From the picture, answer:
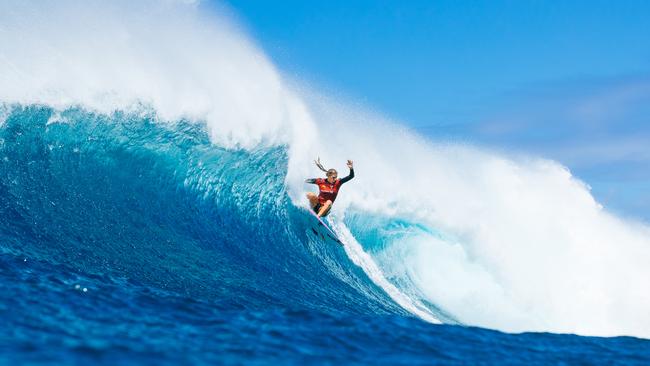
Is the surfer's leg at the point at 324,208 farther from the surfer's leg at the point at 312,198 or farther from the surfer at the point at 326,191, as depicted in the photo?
the surfer's leg at the point at 312,198

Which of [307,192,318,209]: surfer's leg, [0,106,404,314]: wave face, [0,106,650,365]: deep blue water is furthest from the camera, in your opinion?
[307,192,318,209]: surfer's leg

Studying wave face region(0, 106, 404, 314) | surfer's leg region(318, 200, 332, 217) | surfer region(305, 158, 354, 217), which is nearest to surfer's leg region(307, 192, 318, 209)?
surfer region(305, 158, 354, 217)

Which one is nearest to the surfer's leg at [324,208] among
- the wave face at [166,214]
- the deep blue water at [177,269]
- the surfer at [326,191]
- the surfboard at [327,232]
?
the surfer at [326,191]

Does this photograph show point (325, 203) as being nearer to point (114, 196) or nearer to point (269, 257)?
point (269, 257)

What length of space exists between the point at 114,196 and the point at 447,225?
859 centimetres

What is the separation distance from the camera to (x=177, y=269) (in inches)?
312

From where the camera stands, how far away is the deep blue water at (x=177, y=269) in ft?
15.5

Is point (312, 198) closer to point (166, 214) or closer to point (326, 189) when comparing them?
point (326, 189)

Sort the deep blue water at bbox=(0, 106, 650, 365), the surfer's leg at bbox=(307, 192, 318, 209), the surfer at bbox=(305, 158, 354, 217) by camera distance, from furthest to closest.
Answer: the surfer's leg at bbox=(307, 192, 318, 209)
the surfer at bbox=(305, 158, 354, 217)
the deep blue water at bbox=(0, 106, 650, 365)

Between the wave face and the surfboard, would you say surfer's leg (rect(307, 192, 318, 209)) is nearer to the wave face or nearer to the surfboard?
the surfboard

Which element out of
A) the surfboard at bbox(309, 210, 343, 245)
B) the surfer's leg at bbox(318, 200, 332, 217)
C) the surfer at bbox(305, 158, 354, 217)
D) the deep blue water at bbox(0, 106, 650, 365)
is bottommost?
the deep blue water at bbox(0, 106, 650, 365)

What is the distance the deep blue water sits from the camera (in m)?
4.73

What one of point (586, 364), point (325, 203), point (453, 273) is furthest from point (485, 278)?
point (586, 364)

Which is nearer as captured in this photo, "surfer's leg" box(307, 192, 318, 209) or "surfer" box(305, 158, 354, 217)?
"surfer" box(305, 158, 354, 217)
